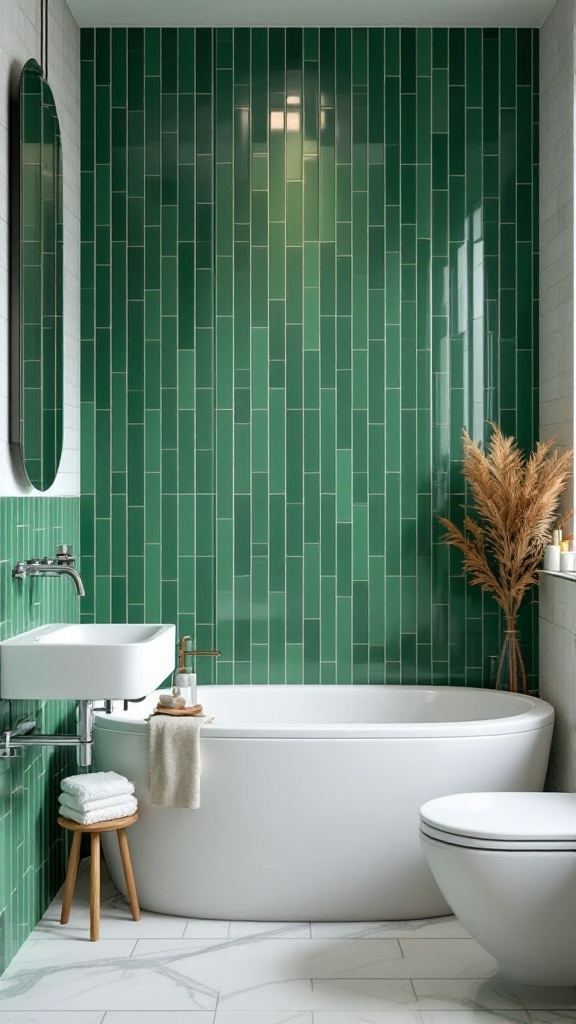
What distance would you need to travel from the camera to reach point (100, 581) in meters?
4.17

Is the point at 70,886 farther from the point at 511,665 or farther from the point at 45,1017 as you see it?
the point at 511,665

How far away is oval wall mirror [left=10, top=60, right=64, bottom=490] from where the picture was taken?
125 inches

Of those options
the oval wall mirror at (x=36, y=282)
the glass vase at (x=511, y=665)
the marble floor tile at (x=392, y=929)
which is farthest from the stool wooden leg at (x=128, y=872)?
the glass vase at (x=511, y=665)

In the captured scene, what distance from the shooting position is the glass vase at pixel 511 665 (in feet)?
13.1

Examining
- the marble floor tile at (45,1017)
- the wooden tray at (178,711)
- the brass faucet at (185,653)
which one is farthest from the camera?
the brass faucet at (185,653)

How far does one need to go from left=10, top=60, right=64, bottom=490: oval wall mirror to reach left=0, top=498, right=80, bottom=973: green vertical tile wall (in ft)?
0.65

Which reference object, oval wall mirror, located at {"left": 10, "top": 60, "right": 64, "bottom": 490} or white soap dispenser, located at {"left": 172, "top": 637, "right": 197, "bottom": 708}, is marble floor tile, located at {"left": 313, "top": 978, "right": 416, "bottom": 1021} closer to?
white soap dispenser, located at {"left": 172, "top": 637, "right": 197, "bottom": 708}

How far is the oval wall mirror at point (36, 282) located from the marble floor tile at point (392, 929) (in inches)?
66.8

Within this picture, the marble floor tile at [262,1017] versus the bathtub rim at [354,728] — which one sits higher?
the bathtub rim at [354,728]

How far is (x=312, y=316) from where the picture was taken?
4156 mm

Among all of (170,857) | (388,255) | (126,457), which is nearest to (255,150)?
(388,255)

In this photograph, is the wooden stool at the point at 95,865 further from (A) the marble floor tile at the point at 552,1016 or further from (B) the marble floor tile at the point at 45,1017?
(A) the marble floor tile at the point at 552,1016

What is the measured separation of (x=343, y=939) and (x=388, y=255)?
99.4 inches

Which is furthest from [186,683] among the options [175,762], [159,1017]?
[159,1017]
